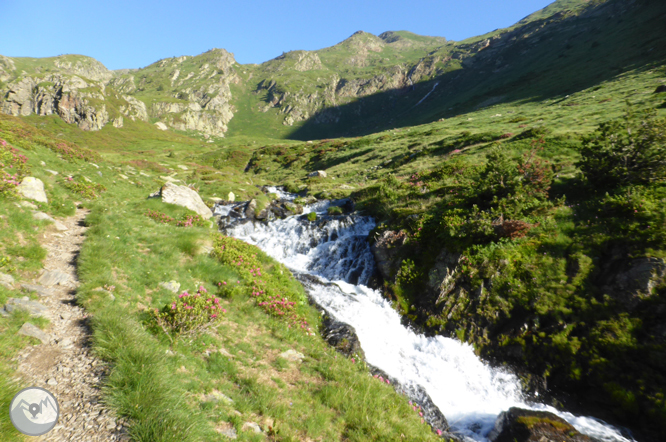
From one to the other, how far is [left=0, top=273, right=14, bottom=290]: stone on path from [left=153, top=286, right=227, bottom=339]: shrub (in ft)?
12.6

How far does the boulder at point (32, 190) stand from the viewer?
13078 millimetres

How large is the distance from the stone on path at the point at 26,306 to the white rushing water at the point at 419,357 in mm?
10739

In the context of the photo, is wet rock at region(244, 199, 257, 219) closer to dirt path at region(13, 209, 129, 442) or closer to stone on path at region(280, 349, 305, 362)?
dirt path at region(13, 209, 129, 442)

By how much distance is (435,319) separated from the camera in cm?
1305

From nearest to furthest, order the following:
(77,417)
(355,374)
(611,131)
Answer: (77,417) < (355,374) < (611,131)

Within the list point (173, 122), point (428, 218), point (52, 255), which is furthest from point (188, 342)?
point (173, 122)

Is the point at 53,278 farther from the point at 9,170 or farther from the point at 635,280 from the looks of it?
the point at 635,280

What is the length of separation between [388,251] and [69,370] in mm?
15401

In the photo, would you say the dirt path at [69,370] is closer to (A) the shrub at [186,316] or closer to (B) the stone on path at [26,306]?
(B) the stone on path at [26,306]

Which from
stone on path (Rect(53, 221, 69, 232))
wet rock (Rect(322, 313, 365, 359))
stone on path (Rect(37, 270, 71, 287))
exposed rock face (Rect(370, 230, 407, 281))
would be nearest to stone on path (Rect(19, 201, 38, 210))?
stone on path (Rect(53, 221, 69, 232))

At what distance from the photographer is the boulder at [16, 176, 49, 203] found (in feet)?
42.9

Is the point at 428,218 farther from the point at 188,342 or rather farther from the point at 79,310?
the point at 79,310

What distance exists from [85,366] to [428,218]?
1738 cm

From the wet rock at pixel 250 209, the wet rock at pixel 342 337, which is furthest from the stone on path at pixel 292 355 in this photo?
the wet rock at pixel 250 209
